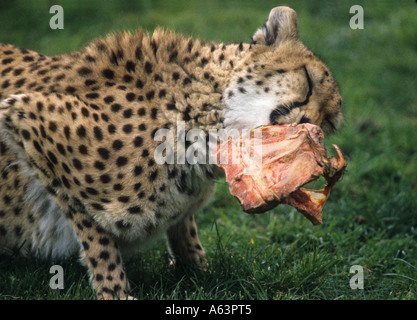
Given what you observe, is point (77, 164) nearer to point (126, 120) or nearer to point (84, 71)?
point (126, 120)

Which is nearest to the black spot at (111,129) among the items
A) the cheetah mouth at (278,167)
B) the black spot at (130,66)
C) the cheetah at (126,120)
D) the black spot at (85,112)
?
the cheetah at (126,120)

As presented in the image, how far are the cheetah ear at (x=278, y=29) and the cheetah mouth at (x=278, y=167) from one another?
594 millimetres

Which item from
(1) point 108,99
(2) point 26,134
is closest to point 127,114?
(1) point 108,99

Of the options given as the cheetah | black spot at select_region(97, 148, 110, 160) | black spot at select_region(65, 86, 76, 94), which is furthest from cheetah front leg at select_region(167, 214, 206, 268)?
black spot at select_region(65, 86, 76, 94)

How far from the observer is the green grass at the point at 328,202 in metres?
3.25

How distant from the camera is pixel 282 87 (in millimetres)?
2953

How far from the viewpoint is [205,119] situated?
118 inches

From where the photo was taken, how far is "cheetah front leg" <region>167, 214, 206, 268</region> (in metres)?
3.54

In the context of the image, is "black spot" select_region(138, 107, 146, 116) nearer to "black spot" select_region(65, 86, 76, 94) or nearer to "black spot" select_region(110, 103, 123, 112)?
"black spot" select_region(110, 103, 123, 112)

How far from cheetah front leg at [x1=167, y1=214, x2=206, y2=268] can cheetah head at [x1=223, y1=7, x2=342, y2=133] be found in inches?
34.5

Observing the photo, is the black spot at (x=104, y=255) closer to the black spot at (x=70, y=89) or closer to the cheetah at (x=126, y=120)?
the cheetah at (x=126, y=120)
